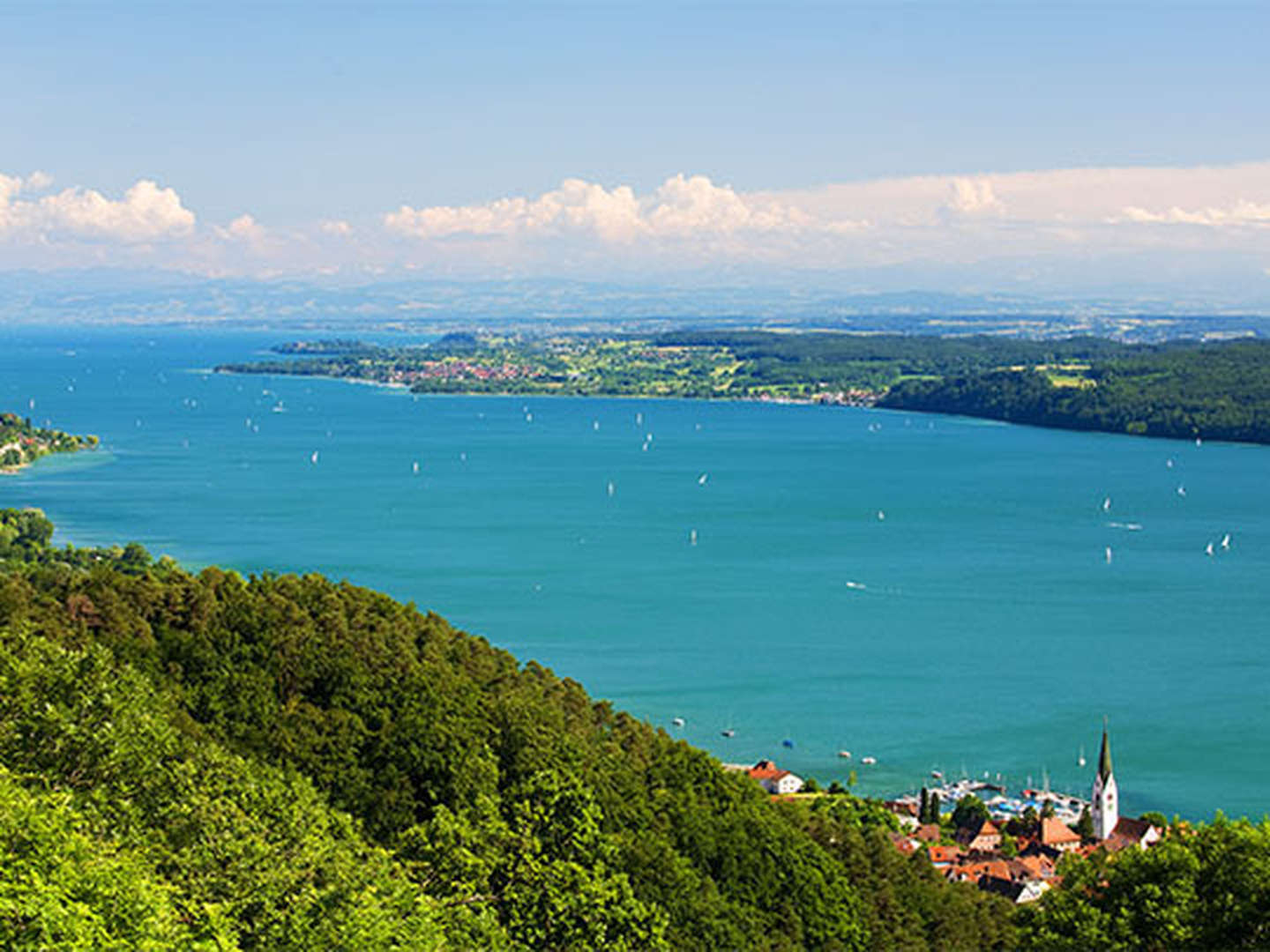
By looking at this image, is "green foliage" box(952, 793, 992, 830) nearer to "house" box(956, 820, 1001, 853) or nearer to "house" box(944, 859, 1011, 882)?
"house" box(956, 820, 1001, 853)

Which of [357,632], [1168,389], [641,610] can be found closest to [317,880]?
[357,632]

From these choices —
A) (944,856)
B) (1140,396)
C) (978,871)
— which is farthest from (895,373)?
(978,871)

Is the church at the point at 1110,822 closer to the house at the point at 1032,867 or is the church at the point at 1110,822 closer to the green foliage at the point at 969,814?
the house at the point at 1032,867

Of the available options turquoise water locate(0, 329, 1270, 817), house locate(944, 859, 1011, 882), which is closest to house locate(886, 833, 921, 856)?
house locate(944, 859, 1011, 882)

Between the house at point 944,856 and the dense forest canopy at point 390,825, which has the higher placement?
the dense forest canopy at point 390,825

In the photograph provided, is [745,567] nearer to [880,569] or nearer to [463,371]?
[880,569]

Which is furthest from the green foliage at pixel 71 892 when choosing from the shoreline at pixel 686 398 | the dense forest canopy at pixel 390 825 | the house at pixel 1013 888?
the shoreline at pixel 686 398
